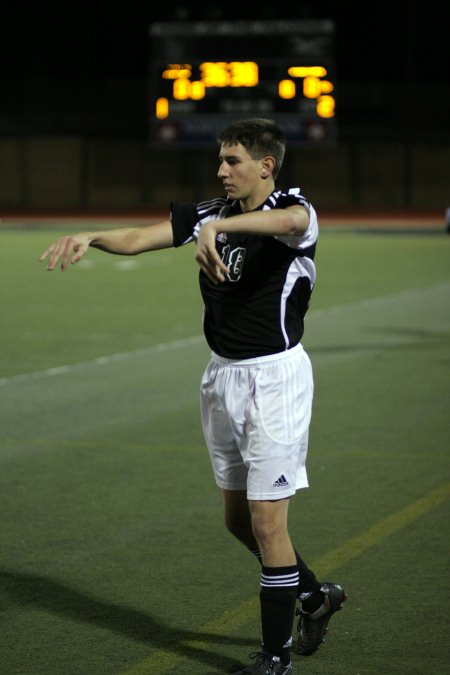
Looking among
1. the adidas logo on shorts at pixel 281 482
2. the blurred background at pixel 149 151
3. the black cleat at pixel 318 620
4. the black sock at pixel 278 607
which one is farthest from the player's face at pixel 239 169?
the blurred background at pixel 149 151

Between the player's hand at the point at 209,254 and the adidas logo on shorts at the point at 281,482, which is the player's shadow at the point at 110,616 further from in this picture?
the player's hand at the point at 209,254

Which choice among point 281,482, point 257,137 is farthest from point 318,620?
point 257,137

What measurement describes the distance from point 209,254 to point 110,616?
6.42 ft

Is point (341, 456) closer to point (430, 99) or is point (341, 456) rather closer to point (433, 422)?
point (433, 422)

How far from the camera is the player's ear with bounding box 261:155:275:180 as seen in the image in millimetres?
4527

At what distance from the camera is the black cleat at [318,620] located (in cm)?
493

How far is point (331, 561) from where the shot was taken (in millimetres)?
6184

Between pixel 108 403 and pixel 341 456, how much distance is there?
8.21 ft

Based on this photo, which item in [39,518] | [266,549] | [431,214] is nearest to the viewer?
[266,549]

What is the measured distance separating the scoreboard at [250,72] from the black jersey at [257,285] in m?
31.5

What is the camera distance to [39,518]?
275 inches

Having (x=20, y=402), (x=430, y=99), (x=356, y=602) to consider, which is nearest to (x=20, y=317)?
(x=20, y=402)

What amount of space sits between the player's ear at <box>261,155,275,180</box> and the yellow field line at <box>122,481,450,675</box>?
1.82m

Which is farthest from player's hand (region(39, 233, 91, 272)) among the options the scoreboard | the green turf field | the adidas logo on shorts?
the scoreboard
